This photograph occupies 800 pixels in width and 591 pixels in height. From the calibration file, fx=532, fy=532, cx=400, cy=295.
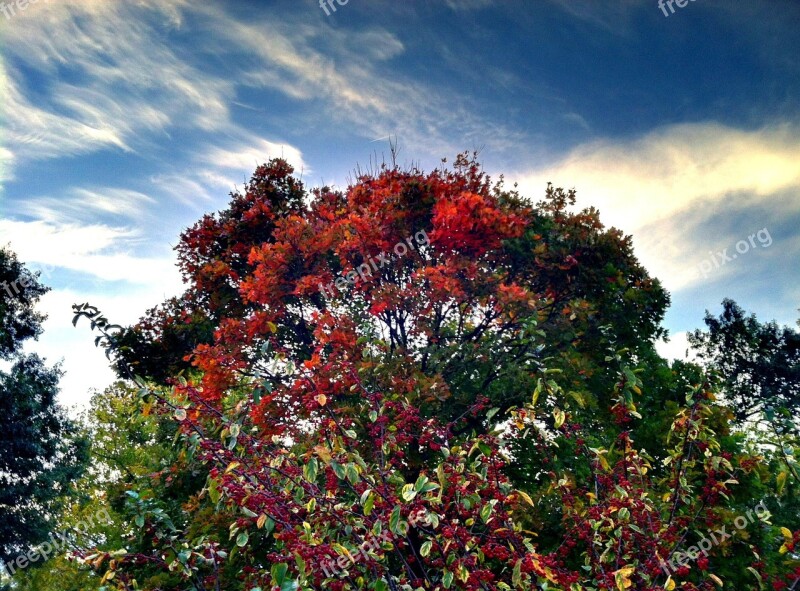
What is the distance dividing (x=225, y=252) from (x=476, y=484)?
8.35 metres

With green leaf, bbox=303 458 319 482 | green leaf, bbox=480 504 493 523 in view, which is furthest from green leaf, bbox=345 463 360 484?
green leaf, bbox=480 504 493 523

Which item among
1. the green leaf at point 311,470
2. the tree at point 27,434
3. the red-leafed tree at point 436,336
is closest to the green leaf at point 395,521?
the green leaf at point 311,470

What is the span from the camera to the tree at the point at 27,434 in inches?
663

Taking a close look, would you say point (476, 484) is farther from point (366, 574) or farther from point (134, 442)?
point (134, 442)

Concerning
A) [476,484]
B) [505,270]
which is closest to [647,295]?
[505,270]

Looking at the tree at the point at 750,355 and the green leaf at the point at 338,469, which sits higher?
the tree at the point at 750,355

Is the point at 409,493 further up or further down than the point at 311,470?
further down

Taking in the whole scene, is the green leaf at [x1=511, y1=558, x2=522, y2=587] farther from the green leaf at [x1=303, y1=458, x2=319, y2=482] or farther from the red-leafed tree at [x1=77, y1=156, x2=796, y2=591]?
the green leaf at [x1=303, y1=458, x2=319, y2=482]

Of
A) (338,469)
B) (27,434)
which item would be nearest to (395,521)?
(338,469)

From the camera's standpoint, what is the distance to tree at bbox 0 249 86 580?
663 inches

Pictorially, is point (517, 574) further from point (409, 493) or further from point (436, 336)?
point (436, 336)

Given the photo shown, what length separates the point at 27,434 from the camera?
17.0 meters

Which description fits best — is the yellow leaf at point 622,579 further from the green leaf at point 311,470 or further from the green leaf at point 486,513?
the green leaf at point 311,470

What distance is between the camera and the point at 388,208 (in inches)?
364
